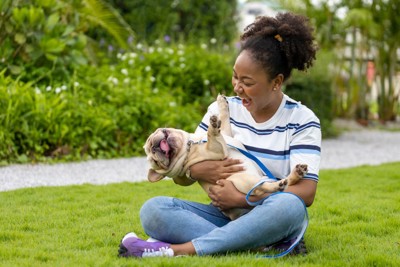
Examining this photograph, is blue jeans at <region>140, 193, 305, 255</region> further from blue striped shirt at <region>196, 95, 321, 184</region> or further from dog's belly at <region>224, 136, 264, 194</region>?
blue striped shirt at <region>196, 95, 321, 184</region>

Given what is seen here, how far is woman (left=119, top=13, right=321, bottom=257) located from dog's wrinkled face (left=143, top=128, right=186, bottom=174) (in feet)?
0.52

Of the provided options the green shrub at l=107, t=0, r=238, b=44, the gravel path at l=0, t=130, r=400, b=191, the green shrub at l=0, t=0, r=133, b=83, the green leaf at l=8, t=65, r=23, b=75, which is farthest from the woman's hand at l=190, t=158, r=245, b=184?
the green shrub at l=107, t=0, r=238, b=44

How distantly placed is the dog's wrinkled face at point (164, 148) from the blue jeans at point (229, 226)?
24cm

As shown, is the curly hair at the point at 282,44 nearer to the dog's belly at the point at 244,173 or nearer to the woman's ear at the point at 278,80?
the woman's ear at the point at 278,80

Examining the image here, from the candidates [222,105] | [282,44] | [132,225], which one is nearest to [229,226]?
[222,105]

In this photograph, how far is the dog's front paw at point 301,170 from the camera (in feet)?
12.0

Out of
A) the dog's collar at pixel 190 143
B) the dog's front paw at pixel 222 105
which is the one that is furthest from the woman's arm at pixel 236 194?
the dog's front paw at pixel 222 105

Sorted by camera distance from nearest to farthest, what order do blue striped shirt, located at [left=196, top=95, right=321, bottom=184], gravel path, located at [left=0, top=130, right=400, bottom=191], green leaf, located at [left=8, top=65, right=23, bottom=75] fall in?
blue striped shirt, located at [left=196, top=95, right=321, bottom=184] < gravel path, located at [left=0, top=130, right=400, bottom=191] < green leaf, located at [left=8, top=65, right=23, bottom=75]

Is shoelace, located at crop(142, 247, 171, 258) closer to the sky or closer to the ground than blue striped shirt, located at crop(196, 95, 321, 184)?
closer to the ground

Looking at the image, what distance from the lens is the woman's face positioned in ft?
12.8

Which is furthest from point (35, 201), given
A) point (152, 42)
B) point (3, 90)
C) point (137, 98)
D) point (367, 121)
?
point (367, 121)

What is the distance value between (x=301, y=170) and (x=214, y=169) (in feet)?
1.81

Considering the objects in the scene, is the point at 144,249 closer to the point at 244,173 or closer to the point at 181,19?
the point at 244,173

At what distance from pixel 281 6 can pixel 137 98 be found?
15.5 ft
